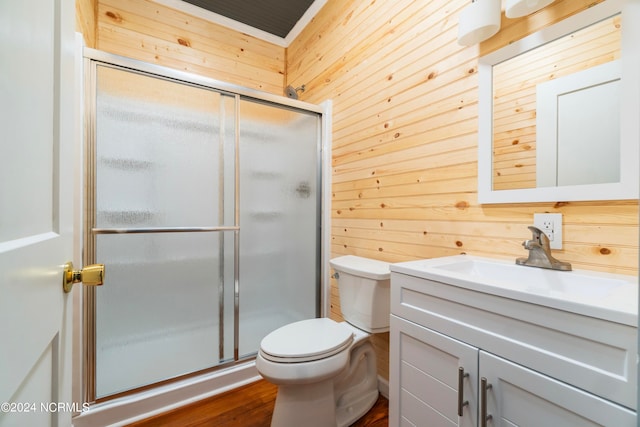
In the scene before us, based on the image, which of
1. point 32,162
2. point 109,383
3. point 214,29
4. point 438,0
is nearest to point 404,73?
point 438,0

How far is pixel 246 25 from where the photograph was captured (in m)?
2.56

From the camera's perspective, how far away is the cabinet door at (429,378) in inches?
33.4

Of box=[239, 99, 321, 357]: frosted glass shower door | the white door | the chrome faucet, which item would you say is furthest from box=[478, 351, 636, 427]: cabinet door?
box=[239, 99, 321, 357]: frosted glass shower door

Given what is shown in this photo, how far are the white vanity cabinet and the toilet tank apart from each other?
0.34m

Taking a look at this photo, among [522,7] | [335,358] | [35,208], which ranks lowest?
[335,358]

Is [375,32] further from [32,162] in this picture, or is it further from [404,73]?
[32,162]

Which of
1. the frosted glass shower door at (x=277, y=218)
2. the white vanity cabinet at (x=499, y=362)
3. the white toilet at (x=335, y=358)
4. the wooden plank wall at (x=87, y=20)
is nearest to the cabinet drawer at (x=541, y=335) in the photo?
the white vanity cabinet at (x=499, y=362)

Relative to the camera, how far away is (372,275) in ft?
4.72

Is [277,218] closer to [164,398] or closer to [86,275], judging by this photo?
[164,398]

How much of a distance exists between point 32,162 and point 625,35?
155 centimetres

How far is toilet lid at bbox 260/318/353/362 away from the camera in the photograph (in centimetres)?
122

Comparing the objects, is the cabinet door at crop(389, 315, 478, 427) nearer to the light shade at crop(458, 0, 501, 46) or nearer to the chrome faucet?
the chrome faucet

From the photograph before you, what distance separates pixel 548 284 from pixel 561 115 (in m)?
0.62

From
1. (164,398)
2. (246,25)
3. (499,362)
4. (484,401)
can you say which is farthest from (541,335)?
(246,25)
